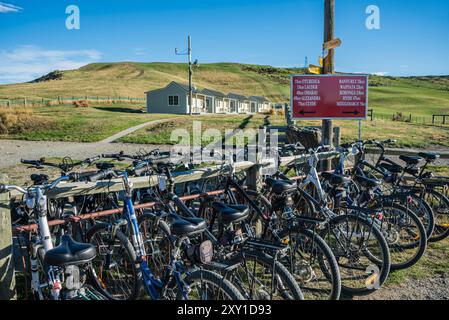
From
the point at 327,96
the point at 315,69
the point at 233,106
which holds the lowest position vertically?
the point at 233,106

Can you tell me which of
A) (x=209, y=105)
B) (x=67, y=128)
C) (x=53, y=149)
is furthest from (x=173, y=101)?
(x=53, y=149)

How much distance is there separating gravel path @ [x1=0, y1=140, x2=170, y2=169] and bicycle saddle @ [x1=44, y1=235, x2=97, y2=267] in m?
14.6

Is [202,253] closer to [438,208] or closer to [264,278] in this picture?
[264,278]

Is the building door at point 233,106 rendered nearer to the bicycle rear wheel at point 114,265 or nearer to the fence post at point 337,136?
the fence post at point 337,136

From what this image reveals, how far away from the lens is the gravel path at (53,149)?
1762 centimetres

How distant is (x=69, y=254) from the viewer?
2.62 meters

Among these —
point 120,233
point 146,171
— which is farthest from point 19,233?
point 146,171

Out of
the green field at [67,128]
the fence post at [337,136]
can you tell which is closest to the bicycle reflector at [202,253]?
the fence post at [337,136]

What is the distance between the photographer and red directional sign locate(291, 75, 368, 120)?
694cm

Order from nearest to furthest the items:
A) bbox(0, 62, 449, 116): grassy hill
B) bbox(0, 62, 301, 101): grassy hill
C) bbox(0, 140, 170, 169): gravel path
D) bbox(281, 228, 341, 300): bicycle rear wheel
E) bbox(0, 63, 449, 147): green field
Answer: bbox(281, 228, 341, 300): bicycle rear wheel < bbox(0, 140, 170, 169): gravel path < bbox(0, 63, 449, 147): green field < bbox(0, 62, 449, 116): grassy hill < bbox(0, 62, 301, 101): grassy hill

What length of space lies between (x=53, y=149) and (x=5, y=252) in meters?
17.6

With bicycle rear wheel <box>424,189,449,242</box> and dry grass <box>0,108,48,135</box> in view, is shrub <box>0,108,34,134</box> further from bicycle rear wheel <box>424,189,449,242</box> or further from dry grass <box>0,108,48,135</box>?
bicycle rear wheel <box>424,189,449,242</box>

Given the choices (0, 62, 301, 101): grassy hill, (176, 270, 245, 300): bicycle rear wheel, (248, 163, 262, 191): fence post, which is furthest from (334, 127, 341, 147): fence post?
(0, 62, 301, 101): grassy hill
